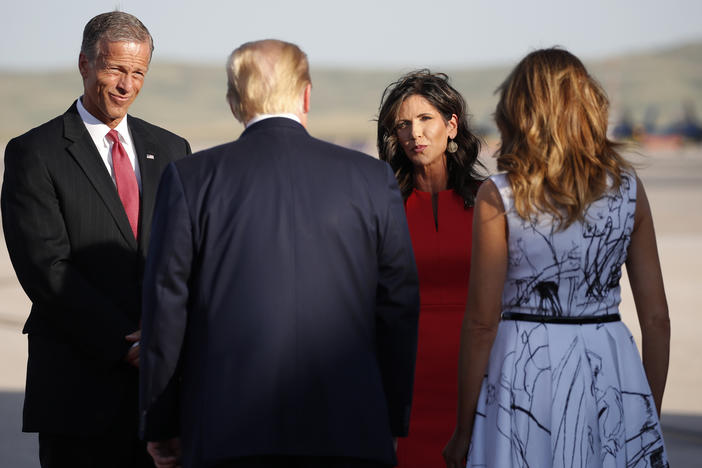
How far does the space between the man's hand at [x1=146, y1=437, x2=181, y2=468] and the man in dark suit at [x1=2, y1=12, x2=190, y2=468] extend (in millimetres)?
364

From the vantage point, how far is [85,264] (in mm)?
2871

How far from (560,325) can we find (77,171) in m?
1.54

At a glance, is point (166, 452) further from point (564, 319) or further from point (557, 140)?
point (557, 140)

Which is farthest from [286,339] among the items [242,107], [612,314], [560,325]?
[612,314]

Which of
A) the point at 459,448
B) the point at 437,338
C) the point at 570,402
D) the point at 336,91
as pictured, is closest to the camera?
the point at 570,402

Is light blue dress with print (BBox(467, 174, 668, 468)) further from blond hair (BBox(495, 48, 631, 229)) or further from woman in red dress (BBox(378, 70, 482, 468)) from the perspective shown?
woman in red dress (BBox(378, 70, 482, 468))

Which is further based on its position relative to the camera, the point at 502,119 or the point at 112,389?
the point at 112,389

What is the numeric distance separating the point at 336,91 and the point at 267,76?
177347mm

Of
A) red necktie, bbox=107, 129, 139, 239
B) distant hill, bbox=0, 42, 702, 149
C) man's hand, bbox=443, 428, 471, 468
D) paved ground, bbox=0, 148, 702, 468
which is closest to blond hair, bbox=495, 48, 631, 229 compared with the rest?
paved ground, bbox=0, 148, 702, 468

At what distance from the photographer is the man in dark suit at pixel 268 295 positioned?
2.25m

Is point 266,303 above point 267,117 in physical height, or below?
below

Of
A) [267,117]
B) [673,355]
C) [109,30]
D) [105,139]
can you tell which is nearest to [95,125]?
[105,139]

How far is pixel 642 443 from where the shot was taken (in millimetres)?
2539

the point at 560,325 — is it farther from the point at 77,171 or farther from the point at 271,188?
the point at 77,171
